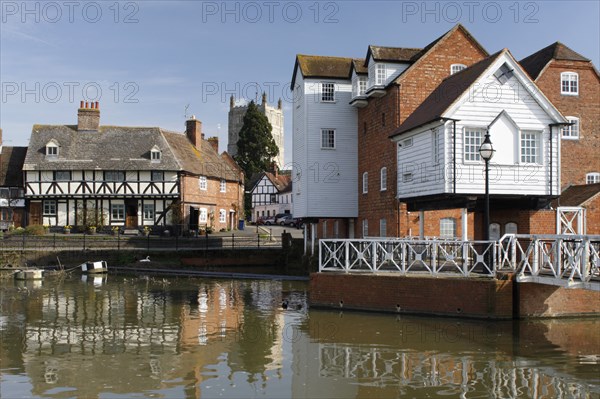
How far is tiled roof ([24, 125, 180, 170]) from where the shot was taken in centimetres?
5097

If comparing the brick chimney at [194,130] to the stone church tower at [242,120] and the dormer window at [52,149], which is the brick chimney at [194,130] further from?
the stone church tower at [242,120]

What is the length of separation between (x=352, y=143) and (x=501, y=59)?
11.8 m

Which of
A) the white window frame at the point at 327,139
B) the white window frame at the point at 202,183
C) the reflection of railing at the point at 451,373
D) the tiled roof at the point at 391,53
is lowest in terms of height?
the reflection of railing at the point at 451,373

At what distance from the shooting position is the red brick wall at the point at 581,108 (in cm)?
3194

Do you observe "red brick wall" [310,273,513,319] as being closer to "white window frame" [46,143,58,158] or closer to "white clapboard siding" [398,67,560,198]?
"white clapboard siding" [398,67,560,198]

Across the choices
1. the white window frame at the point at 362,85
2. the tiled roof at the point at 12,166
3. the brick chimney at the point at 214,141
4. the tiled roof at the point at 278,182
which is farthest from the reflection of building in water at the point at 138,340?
the tiled roof at the point at 278,182

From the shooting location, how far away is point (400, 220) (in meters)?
27.2

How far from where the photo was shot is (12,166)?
2126 inches

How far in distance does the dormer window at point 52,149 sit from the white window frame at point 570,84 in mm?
39112

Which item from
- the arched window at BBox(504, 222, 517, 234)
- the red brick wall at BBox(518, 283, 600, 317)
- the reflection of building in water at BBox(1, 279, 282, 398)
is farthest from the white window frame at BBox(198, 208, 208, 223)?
the red brick wall at BBox(518, 283, 600, 317)

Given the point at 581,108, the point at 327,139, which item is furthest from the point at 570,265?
the point at 581,108

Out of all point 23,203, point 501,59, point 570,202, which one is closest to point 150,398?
point 501,59

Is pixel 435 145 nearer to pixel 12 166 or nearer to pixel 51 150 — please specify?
pixel 51 150

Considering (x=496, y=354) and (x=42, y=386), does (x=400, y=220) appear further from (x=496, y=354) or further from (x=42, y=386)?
(x=42, y=386)
